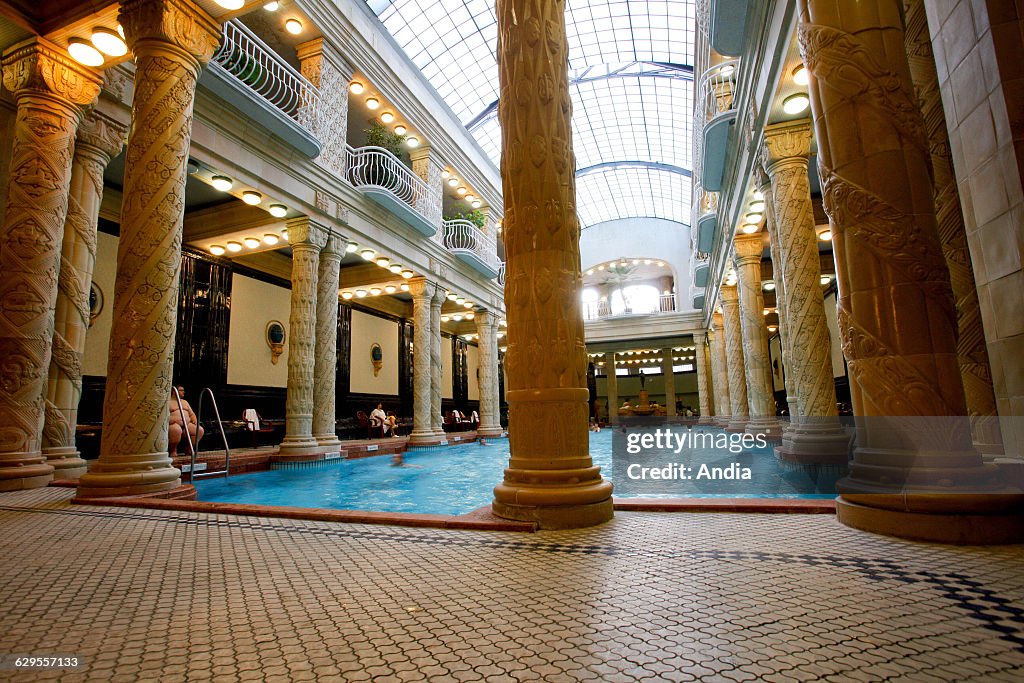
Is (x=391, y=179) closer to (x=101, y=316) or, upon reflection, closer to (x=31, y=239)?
(x=101, y=316)

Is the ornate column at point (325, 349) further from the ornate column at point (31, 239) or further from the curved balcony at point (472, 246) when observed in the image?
the curved balcony at point (472, 246)

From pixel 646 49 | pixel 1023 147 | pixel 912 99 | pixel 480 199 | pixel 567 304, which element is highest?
pixel 646 49

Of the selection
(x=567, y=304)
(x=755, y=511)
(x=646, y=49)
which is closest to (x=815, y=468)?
(x=755, y=511)

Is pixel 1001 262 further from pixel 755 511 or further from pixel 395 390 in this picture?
pixel 395 390

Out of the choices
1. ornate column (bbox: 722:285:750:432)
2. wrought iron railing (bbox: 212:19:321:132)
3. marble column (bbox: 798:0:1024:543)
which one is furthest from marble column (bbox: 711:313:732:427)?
marble column (bbox: 798:0:1024:543)

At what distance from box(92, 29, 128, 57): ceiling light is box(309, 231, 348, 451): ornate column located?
15.9 ft

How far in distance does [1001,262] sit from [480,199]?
16430 millimetres

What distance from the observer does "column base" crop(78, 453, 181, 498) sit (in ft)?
14.9

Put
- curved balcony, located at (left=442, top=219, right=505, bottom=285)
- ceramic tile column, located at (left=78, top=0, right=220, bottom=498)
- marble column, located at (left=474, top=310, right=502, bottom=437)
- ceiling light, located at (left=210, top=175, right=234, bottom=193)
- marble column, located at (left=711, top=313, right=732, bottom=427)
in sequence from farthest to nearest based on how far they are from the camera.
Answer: marble column, located at (left=711, top=313, right=732, bottom=427) → marble column, located at (left=474, top=310, right=502, bottom=437) → curved balcony, located at (left=442, top=219, right=505, bottom=285) → ceiling light, located at (left=210, top=175, right=234, bottom=193) → ceramic tile column, located at (left=78, top=0, right=220, bottom=498)

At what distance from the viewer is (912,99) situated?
9.61 ft

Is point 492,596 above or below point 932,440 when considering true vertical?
below

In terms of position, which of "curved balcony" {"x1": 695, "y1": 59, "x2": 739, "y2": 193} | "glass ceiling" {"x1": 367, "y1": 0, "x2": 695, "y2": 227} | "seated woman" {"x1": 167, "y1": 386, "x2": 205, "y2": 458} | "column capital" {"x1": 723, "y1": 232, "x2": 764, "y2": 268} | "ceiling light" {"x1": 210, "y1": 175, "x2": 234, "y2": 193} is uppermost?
"glass ceiling" {"x1": 367, "y1": 0, "x2": 695, "y2": 227}

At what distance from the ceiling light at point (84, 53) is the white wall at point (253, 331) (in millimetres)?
6391

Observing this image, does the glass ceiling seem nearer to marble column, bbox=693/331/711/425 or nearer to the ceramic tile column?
marble column, bbox=693/331/711/425
